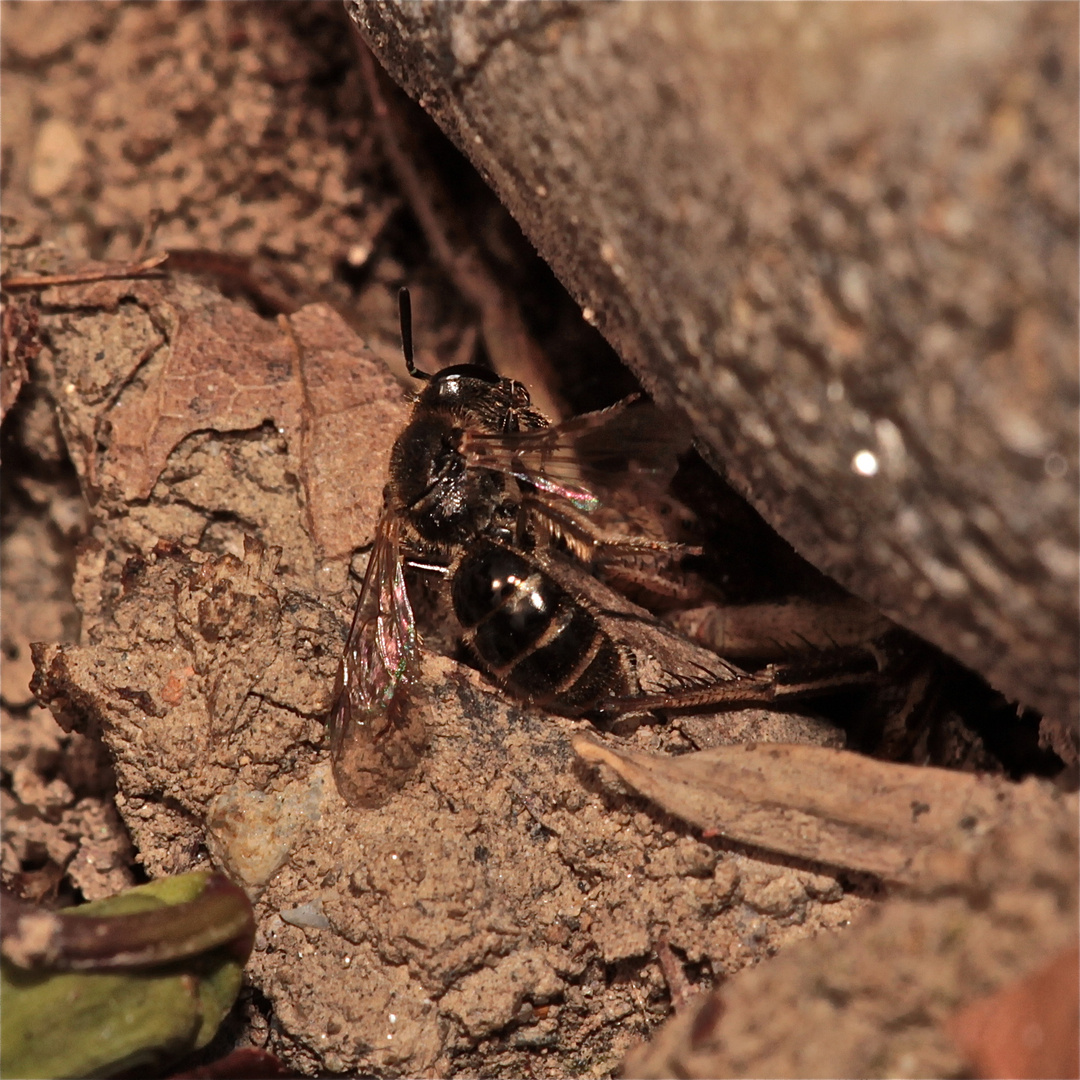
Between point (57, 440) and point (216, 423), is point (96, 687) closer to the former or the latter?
point (216, 423)

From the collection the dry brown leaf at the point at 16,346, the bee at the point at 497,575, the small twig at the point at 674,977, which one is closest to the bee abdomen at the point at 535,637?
the bee at the point at 497,575

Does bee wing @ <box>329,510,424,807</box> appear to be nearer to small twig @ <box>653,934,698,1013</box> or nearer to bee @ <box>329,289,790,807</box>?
bee @ <box>329,289,790,807</box>

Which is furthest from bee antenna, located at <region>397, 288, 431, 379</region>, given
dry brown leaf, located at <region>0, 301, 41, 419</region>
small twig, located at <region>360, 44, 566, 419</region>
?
dry brown leaf, located at <region>0, 301, 41, 419</region>

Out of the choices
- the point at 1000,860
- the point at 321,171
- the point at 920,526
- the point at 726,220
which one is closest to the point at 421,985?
the point at 1000,860

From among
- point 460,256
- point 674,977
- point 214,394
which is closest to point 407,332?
point 460,256

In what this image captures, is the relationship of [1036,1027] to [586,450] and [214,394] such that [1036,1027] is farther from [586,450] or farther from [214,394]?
[214,394]
